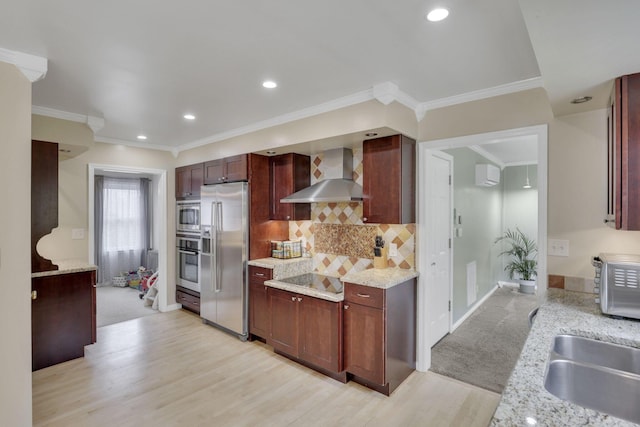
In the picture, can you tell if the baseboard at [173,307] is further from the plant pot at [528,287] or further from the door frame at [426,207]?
the plant pot at [528,287]

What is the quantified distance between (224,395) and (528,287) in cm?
552

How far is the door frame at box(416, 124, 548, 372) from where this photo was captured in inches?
93.5

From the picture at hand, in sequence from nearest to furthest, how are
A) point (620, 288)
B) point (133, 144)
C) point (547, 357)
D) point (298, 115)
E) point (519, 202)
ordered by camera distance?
point (547, 357) → point (620, 288) → point (298, 115) → point (133, 144) → point (519, 202)

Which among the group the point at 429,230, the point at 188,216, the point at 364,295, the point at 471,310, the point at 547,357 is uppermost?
the point at 188,216

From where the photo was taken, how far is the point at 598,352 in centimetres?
152

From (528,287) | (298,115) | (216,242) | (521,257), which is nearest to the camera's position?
(298,115)

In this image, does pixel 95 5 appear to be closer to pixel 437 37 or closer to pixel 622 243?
pixel 437 37

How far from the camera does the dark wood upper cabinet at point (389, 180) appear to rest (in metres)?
2.84

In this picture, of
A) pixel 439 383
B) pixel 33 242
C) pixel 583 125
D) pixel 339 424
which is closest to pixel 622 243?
pixel 583 125

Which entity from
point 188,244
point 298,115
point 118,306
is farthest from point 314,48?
point 118,306

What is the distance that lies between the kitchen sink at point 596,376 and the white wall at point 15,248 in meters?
2.88

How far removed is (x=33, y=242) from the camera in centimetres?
307

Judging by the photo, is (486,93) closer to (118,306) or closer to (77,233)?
(77,233)

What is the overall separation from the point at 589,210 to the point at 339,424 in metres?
2.33
